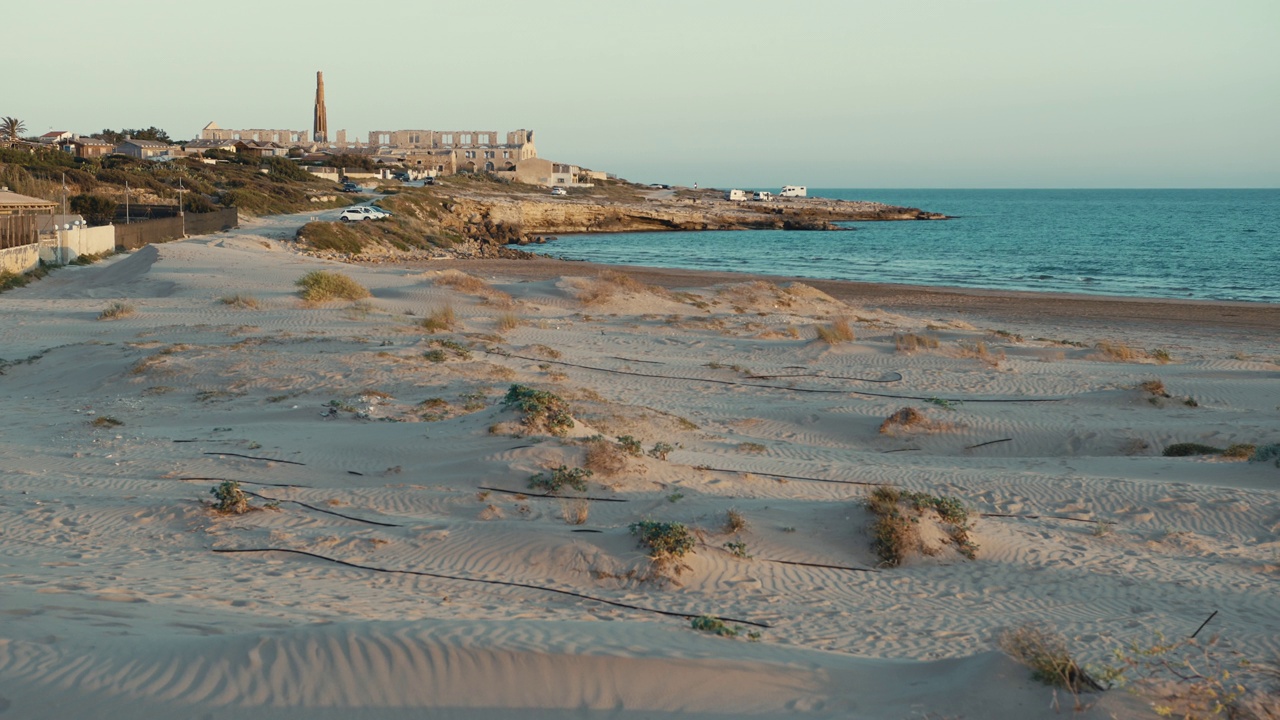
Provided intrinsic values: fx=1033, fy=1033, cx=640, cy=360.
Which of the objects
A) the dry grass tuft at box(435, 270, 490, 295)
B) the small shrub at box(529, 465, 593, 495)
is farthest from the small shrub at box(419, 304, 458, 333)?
the small shrub at box(529, 465, 593, 495)

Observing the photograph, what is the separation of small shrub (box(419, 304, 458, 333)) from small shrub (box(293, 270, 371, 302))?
10.3ft

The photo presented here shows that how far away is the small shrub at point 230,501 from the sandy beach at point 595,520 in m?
0.16

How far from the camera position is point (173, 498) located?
985 cm

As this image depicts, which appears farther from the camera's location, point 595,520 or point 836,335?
point 836,335

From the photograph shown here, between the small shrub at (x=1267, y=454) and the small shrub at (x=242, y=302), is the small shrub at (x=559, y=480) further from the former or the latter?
Answer: the small shrub at (x=242, y=302)

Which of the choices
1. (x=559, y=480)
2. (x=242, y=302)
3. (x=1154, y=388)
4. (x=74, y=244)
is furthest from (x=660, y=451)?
(x=74, y=244)

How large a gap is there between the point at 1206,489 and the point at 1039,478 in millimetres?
1662

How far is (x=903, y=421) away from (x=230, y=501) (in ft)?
30.2

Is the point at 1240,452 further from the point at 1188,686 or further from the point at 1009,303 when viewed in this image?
the point at 1009,303

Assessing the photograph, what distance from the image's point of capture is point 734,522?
925cm

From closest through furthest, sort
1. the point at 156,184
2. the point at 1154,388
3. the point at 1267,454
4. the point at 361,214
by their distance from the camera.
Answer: the point at 1267,454 < the point at 1154,388 < the point at 361,214 < the point at 156,184

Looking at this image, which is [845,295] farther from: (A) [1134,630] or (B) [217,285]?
(A) [1134,630]

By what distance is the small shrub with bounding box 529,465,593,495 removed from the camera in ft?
34.2

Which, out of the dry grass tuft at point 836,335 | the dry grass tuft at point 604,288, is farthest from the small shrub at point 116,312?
the dry grass tuft at point 836,335
